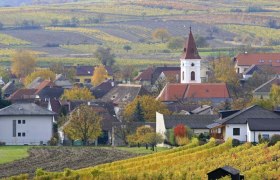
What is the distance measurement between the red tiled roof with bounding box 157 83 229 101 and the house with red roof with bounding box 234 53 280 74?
30038 mm

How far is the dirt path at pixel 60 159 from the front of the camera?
51.2 m

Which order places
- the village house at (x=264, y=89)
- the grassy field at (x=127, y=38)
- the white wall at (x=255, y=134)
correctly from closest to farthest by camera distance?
the white wall at (x=255, y=134), the village house at (x=264, y=89), the grassy field at (x=127, y=38)

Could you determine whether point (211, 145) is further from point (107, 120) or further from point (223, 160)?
point (107, 120)

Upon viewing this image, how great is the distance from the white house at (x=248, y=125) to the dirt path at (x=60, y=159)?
5599 millimetres

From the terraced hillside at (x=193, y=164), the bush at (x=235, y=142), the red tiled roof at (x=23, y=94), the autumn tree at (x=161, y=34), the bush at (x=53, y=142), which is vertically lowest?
the bush at (x=53, y=142)

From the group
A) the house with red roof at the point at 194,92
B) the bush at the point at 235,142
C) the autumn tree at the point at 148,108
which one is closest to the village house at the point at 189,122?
the autumn tree at the point at 148,108

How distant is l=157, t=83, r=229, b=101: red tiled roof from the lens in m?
93.5

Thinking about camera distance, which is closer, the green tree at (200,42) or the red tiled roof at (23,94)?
the red tiled roof at (23,94)

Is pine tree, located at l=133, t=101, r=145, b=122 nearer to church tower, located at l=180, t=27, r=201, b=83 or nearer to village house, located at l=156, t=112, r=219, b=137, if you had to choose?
village house, located at l=156, t=112, r=219, b=137

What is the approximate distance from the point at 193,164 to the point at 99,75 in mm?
75426

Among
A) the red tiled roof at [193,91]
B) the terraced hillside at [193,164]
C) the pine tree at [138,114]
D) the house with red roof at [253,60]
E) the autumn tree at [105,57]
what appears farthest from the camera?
the autumn tree at [105,57]

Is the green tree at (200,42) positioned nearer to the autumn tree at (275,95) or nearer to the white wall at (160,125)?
the autumn tree at (275,95)

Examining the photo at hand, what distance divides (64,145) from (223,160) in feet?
78.6

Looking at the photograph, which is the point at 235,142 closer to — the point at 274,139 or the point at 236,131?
the point at 274,139
